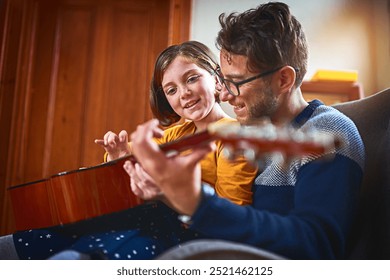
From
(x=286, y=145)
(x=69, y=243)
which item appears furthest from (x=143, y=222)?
(x=286, y=145)

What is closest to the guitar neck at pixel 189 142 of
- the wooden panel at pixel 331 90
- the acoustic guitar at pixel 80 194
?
the acoustic guitar at pixel 80 194

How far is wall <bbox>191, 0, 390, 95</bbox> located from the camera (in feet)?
3.42

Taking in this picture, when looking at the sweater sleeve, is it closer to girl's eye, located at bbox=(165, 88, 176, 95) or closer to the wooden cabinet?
girl's eye, located at bbox=(165, 88, 176, 95)

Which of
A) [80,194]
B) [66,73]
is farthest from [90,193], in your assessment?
[66,73]

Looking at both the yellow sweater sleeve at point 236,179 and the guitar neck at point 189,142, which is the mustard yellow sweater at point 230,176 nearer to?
the yellow sweater sleeve at point 236,179

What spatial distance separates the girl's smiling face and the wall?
0.24ft

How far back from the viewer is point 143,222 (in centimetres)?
80

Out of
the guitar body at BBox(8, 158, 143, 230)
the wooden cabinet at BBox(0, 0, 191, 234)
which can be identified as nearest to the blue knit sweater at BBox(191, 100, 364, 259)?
the guitar body at BBox(8, 158, 143, 230)

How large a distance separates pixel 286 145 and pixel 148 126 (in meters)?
0.18

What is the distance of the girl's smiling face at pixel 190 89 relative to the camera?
0.97 meters

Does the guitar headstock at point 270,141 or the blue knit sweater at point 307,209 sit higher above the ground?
the guitar headstock at point 270,141

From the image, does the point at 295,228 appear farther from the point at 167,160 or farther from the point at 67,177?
the point at 67,177

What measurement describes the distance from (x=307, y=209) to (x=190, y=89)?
43 cm

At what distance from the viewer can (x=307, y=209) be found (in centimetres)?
63
